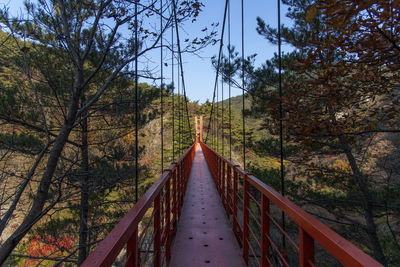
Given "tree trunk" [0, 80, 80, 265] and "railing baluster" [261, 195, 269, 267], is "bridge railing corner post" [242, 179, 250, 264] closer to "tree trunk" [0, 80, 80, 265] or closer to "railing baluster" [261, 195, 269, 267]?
"railing baluster" [261, 195, 269, 267]

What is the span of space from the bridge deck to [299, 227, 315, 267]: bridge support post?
3.86 feet

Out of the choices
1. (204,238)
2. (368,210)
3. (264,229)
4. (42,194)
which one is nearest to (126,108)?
(42,194)

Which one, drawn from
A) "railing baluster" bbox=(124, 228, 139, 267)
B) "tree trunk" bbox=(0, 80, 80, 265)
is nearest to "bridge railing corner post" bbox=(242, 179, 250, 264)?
"railing baluster" bbox=(124, 228, 139, 267)

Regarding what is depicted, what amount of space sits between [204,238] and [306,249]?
177cm

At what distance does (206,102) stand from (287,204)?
121 ft

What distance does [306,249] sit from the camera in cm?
94

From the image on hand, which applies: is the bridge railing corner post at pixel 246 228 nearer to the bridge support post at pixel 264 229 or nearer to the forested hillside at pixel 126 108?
the bridge support post at pixel 264 229

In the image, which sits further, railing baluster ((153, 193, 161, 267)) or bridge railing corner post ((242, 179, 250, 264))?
bridge railing corner post ((242, 179, 250, 264))

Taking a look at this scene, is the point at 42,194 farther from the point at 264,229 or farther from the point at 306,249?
the point at 306,249

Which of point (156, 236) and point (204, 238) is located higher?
point (156, 236)

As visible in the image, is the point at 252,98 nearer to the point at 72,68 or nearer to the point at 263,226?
the point at 72,68

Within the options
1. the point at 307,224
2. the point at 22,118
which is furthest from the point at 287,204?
the point at 22,118

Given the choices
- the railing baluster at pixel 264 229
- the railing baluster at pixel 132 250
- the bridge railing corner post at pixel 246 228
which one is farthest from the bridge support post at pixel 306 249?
the bridge railing corner post at pixel 246 228

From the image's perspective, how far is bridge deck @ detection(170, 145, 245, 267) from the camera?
2.02m
